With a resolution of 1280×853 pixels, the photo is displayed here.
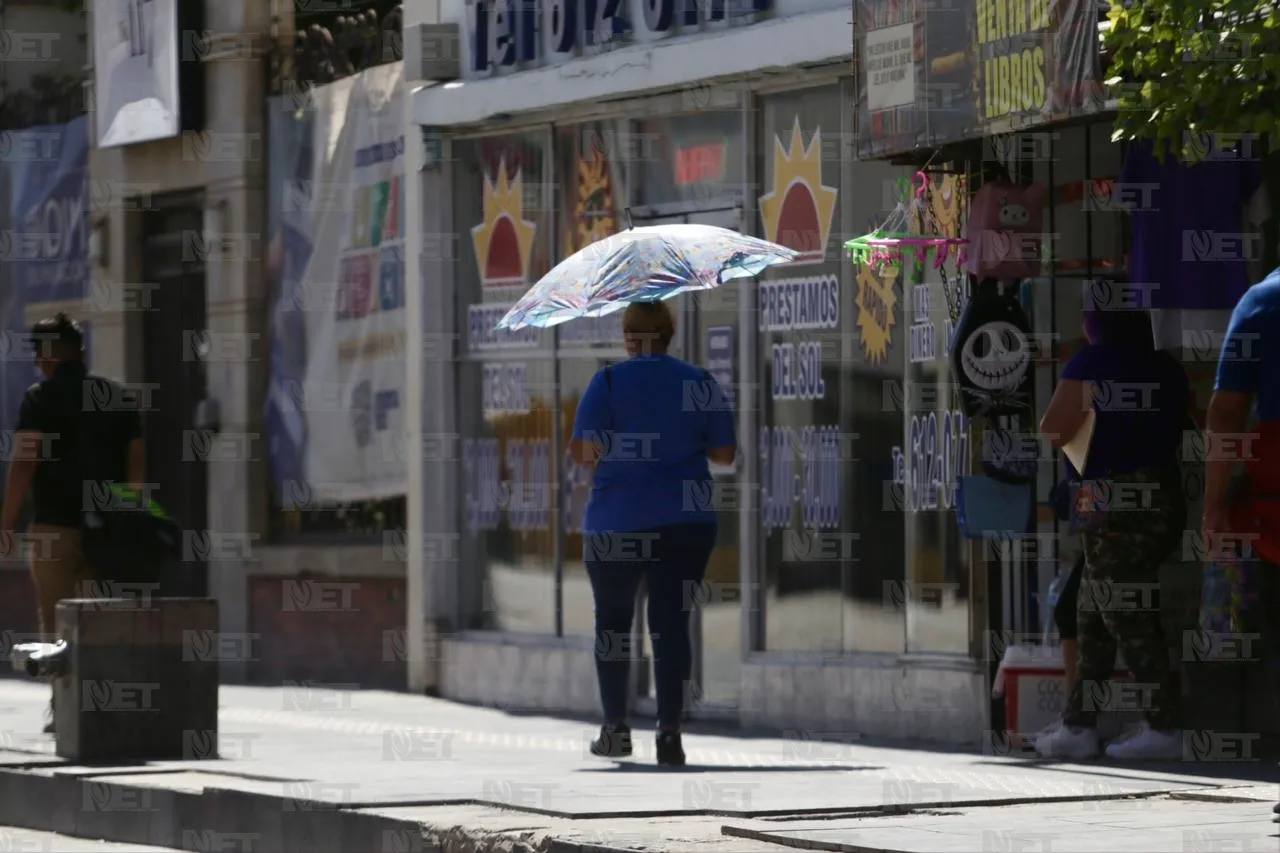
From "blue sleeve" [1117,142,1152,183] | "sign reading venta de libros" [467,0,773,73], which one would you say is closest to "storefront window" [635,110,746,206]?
"sign reading venta de libros" [467,0,773,73]

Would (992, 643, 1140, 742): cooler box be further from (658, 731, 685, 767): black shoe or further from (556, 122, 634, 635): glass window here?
(556, 122, 634, 635): glass window

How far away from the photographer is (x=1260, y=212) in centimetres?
1077

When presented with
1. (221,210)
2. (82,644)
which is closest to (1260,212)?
(82,644)

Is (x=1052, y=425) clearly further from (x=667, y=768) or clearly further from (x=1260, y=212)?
(x=667, y=768)

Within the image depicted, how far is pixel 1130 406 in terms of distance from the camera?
10.9 m

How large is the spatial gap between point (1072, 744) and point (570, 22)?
217 inches

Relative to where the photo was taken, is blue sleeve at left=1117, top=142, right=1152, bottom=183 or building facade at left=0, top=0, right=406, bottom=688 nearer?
blue sleeve at left=1117, top=142, right=1152, bottom=183

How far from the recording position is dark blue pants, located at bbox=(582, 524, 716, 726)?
1094 centimetres

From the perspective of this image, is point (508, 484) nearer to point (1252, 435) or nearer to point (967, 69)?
point (967, 69)

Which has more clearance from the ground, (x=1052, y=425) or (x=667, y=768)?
(x=1052, y=425)

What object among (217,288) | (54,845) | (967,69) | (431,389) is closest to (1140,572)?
(967,69)

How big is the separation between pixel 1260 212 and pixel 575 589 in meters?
5.50

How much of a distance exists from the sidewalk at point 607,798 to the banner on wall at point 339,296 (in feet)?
13.5

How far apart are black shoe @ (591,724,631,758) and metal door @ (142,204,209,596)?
27.3 ft
